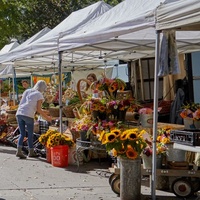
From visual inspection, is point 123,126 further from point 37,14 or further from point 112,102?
point 37,14

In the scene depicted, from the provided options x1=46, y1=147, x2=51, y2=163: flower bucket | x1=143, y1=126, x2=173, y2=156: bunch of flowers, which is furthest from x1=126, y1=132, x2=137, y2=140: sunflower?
x1=46, y1=147, x2=51, y2=163: flower bucket

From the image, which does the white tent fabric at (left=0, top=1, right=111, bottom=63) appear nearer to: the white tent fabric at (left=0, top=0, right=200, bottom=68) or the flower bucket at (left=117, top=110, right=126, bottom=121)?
the white tent fabric at (left=0, top=0, right=200, bottom=68)

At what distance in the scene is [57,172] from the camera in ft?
27.7

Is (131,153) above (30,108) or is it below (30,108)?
below

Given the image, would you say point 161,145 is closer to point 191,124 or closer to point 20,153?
point 191,124

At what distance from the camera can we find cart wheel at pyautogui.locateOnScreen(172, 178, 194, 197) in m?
6.36

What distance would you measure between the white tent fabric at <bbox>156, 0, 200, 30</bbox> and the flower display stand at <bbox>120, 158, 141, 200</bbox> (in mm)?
1845

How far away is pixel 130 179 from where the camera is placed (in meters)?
6.10

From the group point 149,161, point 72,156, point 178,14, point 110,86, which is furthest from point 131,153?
point 72,156

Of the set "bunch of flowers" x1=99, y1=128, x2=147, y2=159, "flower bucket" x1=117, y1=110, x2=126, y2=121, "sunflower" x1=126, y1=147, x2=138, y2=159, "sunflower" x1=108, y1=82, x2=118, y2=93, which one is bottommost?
"sunflower" x1=126, y1=147, x2=138, y2=159

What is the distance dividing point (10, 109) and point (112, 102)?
6201 mm

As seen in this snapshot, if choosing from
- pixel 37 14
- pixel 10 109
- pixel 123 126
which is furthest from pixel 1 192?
pixel 37 14

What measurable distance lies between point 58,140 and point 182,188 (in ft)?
10.5

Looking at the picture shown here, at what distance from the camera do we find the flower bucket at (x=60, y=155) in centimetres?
882
